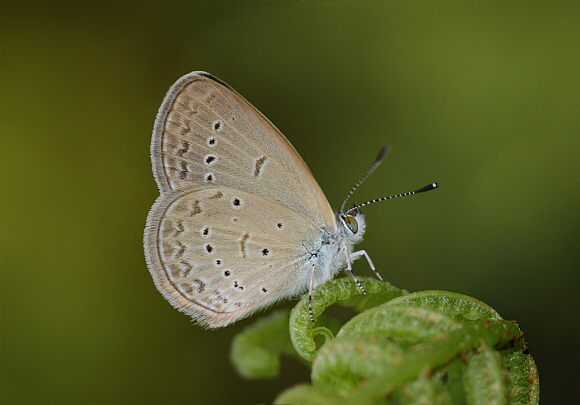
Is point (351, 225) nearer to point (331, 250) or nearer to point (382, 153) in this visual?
point (331, 250)

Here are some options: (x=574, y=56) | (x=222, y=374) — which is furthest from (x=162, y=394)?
(x=574, y=56)

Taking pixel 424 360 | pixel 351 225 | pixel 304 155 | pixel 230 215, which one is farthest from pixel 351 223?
pixel 424 360

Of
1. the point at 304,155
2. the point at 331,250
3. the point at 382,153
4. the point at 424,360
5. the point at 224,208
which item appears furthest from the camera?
the point at 304,155

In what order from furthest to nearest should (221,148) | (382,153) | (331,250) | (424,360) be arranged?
(382,153)
(331,250)
(221,148)
(424,360)

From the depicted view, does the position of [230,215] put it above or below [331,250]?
above

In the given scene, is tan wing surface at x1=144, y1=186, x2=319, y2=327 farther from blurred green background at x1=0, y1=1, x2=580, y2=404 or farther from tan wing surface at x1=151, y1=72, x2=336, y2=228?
blurred green background at x1=0, y1=1, x2=580, y2=404

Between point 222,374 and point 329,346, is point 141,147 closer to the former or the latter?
point 222,374

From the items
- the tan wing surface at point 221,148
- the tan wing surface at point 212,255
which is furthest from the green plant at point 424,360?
the tan wing surface at point 212,255
